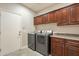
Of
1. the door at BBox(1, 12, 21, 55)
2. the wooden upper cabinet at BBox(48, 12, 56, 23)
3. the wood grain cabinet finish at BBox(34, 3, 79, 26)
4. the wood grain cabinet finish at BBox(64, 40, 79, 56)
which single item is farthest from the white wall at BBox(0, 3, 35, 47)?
the wood grain cabinet finish at BBox(64, 40, 79, 56)

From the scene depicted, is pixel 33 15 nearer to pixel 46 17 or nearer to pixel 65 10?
pixel 46 17

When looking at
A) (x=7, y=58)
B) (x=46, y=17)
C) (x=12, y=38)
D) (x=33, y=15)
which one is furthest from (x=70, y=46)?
(x=7, y=58)

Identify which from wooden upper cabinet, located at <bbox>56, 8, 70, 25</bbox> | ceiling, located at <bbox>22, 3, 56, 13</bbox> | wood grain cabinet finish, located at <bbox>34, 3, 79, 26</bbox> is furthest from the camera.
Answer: wooden upper cabinet, located at <bbox>56, 8, 70, 25</bbox>

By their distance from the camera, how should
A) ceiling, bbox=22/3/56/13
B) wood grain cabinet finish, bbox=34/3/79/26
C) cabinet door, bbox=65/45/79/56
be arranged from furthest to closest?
wood grain cabinet finish, bbox=34/3/79/26 → cabinet door, bbox=65/45/79/56 → ceiling, bbox=22/3/56/13

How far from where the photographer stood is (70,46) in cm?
191

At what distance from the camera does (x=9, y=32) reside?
162cm

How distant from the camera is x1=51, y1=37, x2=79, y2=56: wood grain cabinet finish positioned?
1.79 meters

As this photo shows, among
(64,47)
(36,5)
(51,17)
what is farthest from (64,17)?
(36,5)

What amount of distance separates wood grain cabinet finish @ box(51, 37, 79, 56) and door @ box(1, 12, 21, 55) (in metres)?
0.77

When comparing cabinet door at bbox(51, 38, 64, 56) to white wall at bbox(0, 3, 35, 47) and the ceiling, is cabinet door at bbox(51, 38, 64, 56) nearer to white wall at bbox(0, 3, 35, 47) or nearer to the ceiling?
white wall at bbox(0, 3, 35, 47)

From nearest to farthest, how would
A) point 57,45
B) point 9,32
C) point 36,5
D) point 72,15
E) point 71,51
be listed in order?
point 36,5, point 9,32, point 71,51, point 72,15, point 57,45

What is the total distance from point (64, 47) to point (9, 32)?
1125mm

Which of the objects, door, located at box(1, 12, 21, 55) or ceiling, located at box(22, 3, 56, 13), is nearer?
ceiling, located at box(22, 3, 56, 13)

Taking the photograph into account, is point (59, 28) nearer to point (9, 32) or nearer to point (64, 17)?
point (64, 17)
